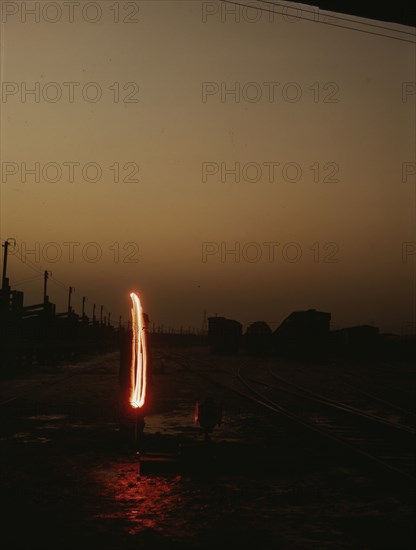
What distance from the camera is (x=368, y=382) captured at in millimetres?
29359

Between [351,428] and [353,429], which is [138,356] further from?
[351,428]

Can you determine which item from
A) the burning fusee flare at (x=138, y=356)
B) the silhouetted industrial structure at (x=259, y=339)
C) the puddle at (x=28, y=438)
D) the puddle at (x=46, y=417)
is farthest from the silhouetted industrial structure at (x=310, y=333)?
the burning fusee flare at (x=138, y=356)

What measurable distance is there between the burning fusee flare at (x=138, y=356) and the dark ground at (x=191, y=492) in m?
0.81

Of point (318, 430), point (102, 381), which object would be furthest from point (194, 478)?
point (102, 381)

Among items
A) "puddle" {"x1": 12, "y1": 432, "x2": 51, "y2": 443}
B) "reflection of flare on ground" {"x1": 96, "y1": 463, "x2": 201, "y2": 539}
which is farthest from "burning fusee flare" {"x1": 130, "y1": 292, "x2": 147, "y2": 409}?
"puddle" {"x1": 12, "y1": 432, "x2": 51, "y2": 443}

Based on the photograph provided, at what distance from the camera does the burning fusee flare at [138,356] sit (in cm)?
925

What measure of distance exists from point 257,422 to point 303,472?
5.51 m

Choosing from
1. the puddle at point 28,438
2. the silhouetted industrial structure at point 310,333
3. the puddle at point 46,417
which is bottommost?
the puddle at point 46,417

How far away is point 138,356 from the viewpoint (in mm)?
9234

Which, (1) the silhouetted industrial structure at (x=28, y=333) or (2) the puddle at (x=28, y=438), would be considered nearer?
(2) the puddle at (x=28, y=438)

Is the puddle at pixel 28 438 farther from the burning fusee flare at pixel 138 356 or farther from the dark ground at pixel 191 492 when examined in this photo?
the burning fusee flare at pixel 138 356

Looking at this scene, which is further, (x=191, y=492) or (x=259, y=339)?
(x=259, y=339)

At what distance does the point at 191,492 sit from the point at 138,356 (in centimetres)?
212

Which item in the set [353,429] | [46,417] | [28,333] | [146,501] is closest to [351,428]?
[353,429]
